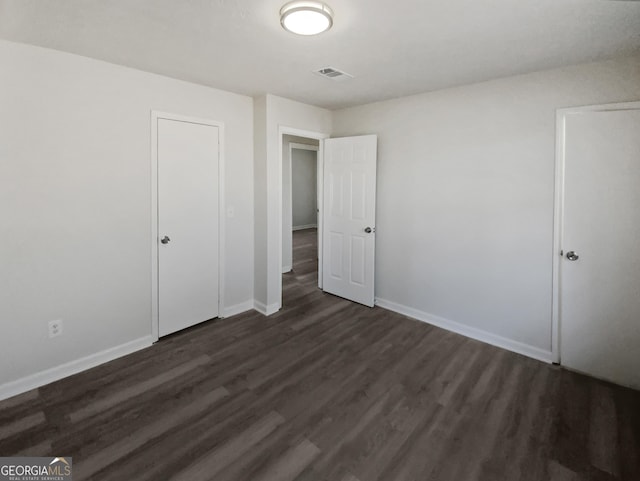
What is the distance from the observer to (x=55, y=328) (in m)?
2.48

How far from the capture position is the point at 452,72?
108 inches

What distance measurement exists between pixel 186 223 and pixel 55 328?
130 centimetres

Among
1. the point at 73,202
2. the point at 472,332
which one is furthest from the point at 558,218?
the point at 73,202

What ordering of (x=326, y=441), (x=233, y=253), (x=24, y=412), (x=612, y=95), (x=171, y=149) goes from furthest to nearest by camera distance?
(x=233, y=253) → (x=171, y=149) → (x=612, y=95) → (x=24, y=412) → (x=326, y=441)

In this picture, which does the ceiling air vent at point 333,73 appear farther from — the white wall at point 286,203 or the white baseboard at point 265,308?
the white wall at point 286,203

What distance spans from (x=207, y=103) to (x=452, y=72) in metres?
2.27

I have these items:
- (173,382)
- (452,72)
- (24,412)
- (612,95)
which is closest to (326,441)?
(173,382)

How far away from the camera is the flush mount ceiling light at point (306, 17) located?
5.69ft

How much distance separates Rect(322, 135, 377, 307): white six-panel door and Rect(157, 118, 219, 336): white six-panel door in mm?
1477

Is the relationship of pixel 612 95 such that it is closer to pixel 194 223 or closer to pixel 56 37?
pixel 194 223

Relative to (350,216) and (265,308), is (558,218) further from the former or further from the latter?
(265,308)

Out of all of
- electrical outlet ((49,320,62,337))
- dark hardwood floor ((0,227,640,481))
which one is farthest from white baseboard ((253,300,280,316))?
electrical outlet ((49,320,62,337))

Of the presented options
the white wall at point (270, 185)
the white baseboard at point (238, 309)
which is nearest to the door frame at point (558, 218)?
the white wall at point (270, 185)

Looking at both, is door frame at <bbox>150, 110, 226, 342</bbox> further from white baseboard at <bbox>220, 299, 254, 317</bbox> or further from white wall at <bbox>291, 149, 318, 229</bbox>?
white wall at <bbox>291, 149, 318, 229</bbox>
